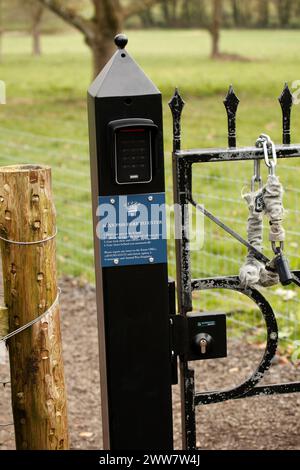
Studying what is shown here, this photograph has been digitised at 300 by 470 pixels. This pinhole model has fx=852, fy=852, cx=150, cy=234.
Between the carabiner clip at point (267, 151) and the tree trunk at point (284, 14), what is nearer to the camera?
the carabiner clip at point (267, 151)

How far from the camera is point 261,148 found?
311cm

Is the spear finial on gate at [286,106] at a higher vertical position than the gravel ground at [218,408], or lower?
higher

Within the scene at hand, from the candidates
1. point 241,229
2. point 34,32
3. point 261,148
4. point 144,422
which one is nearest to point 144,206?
point 261,148

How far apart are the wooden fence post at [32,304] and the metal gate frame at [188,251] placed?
0.46 metres

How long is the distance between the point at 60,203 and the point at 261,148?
5738 mm

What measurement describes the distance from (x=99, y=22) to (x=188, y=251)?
1516cm

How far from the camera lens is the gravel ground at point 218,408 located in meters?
4.27

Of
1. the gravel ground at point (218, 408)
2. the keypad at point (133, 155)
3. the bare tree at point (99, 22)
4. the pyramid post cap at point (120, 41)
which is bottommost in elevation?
the gravel ground at point (218, 408)

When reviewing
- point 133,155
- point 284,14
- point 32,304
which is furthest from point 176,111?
point 284,14

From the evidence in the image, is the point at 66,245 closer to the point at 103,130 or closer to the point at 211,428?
the point at 211,428

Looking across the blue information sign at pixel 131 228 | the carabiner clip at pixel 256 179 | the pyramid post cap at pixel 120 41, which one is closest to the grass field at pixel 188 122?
the carabiner clip at pixel 256 179

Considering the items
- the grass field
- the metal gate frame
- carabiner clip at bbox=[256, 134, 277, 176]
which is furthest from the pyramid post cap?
the grass field

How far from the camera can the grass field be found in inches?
270

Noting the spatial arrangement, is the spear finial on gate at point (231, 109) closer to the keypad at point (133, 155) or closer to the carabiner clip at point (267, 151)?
the carabiner clip at point (267, 151)
